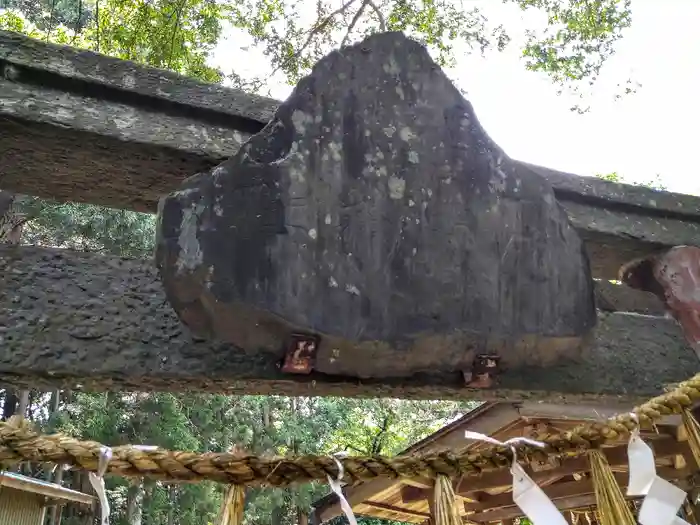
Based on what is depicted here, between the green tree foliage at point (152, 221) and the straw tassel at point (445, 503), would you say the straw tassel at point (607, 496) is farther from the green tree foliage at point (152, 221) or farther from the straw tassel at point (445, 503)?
the green tree foliage at point (152, 221)

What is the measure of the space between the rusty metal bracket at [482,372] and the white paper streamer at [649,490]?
0.25m

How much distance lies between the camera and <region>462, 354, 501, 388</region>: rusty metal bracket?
90 centimetres

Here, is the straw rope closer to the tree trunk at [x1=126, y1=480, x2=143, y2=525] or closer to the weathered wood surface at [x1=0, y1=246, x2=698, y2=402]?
the weathered wood surface at [x1=0, y1=246, x2=698, y2=402]

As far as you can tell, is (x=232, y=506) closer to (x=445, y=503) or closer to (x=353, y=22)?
(x=445, y=503)

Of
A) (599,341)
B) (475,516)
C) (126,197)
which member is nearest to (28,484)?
(475,516)

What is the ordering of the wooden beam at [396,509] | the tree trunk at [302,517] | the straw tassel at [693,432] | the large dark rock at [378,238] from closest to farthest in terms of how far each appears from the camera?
the large dark rock at [378,238]
the straw tassel at [693,432]
the wooden beam at [396,509]
the tree trunk at [302,517]

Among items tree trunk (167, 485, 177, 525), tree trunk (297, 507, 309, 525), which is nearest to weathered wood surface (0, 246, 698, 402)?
tree trunk (167, 485, 177, 525)

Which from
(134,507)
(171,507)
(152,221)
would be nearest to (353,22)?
(152,221)

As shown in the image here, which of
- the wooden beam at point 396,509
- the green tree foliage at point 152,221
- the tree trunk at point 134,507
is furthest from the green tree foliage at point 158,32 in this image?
the tree trunk at point 134,507

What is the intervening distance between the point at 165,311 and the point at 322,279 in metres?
0.29

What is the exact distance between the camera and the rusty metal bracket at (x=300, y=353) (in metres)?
0.79

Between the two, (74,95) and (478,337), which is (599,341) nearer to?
(478,337)

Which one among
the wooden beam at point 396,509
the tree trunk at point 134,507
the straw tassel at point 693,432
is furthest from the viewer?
the tree trunk at point 134,507

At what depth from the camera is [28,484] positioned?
4.23 m
